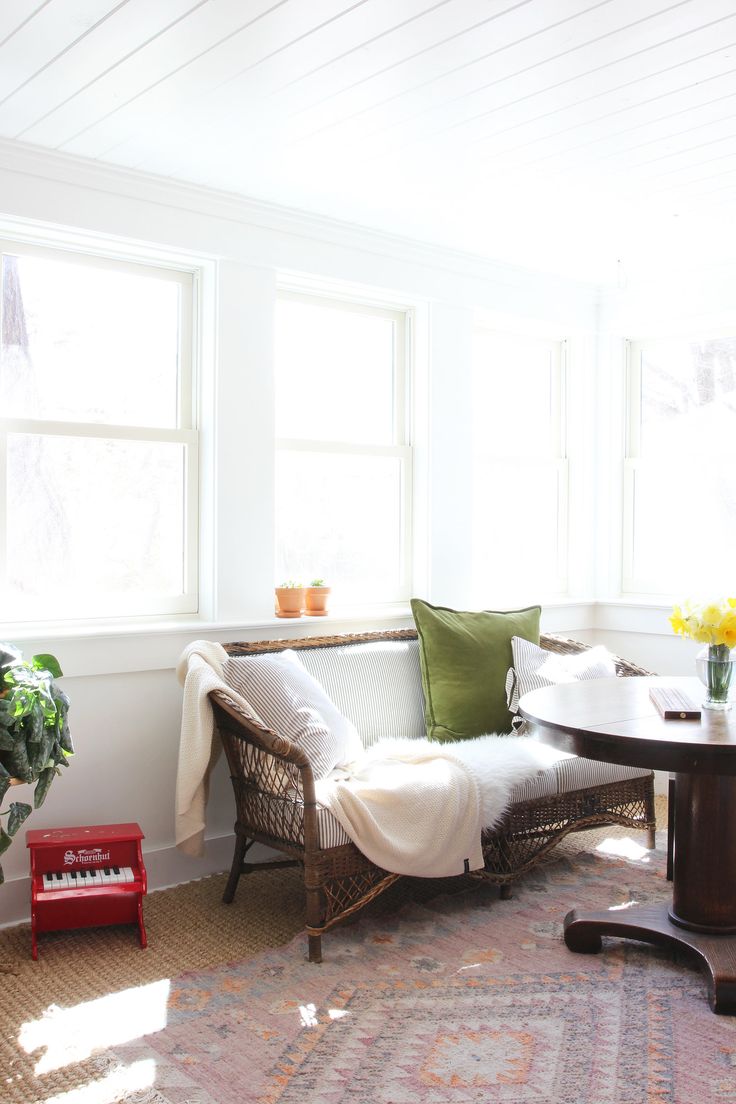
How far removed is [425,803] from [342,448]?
5.73ft

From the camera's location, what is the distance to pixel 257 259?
12.8ft

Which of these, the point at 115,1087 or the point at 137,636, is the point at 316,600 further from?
the point at 115,1087

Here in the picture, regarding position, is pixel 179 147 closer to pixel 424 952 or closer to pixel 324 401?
pixel 324 401

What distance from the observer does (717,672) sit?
2990 mm

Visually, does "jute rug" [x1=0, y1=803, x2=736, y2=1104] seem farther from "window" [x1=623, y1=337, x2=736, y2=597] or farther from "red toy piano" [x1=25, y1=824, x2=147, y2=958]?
"window" [x1=623, y1=337, x2=736, y2=597]

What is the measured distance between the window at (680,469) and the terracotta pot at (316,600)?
1874 millimetres

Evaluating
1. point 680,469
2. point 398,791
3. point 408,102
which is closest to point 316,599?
point 398,791

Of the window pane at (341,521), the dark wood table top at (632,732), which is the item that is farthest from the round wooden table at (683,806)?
the window pane at (341,521)

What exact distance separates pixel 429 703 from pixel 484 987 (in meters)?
1.30

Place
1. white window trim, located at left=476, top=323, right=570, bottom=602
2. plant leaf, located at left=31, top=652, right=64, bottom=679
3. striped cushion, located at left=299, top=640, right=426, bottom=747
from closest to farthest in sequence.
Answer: plant leaf, located at left=31, top=652, right=64, bottom=679, striped cushion, located at left=299, top=640, right=426, bottom=747, white window trim, located at left=476, top=323, right=570, bottom=602

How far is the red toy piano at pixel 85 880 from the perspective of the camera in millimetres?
3047

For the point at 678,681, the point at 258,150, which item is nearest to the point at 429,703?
the point at 678,681

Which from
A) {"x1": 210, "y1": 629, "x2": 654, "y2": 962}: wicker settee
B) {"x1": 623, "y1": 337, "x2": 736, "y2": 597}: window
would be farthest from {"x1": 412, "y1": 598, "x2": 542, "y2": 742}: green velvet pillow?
{"x1": 623, "y1": 337, "x2": 736, "y2": 597}: window

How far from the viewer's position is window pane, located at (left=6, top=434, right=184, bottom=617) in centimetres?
351
